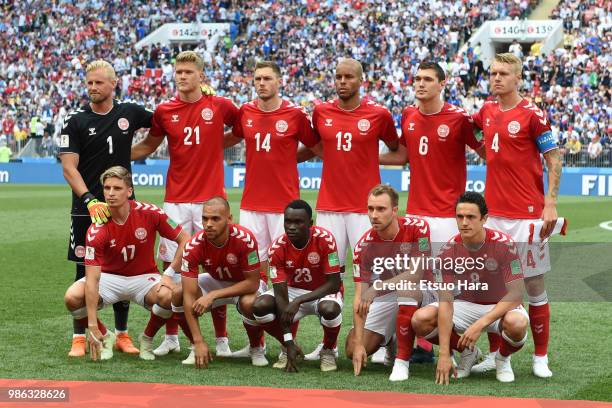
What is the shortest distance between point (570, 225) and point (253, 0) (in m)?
28.8

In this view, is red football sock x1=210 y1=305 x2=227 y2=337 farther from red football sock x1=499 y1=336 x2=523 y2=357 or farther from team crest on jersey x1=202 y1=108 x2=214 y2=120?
red football sock x1=499 y1=336 x2=523 y2=357

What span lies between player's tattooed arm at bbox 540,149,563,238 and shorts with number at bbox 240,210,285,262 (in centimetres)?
211

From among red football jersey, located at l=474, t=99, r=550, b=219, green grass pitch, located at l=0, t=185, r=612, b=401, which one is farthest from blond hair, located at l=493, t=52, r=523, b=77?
green grass pitch, located at l=0, t=185, r=612, b=401

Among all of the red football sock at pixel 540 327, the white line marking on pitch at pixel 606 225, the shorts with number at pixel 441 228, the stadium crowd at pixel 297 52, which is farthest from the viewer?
the stadium crowd at pixel 297 52

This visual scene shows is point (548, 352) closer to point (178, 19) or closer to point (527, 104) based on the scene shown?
point (527, 104)

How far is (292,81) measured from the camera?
38469mm

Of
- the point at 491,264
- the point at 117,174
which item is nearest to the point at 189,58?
the point at 117,174

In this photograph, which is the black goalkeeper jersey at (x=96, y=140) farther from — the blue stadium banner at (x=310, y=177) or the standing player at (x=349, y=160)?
the blue stadium banner at (x=310, y=177)

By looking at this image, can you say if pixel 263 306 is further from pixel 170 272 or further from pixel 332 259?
pixel 170 272

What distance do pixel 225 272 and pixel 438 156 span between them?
183cm

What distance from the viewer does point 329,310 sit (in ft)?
23.4

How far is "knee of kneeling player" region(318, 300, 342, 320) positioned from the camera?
7.14m

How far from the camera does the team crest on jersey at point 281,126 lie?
8047 millimetres

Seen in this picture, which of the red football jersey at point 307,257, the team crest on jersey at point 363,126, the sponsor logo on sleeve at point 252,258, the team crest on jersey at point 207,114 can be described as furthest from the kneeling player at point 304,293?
the team crest on jersey at point 207,114
